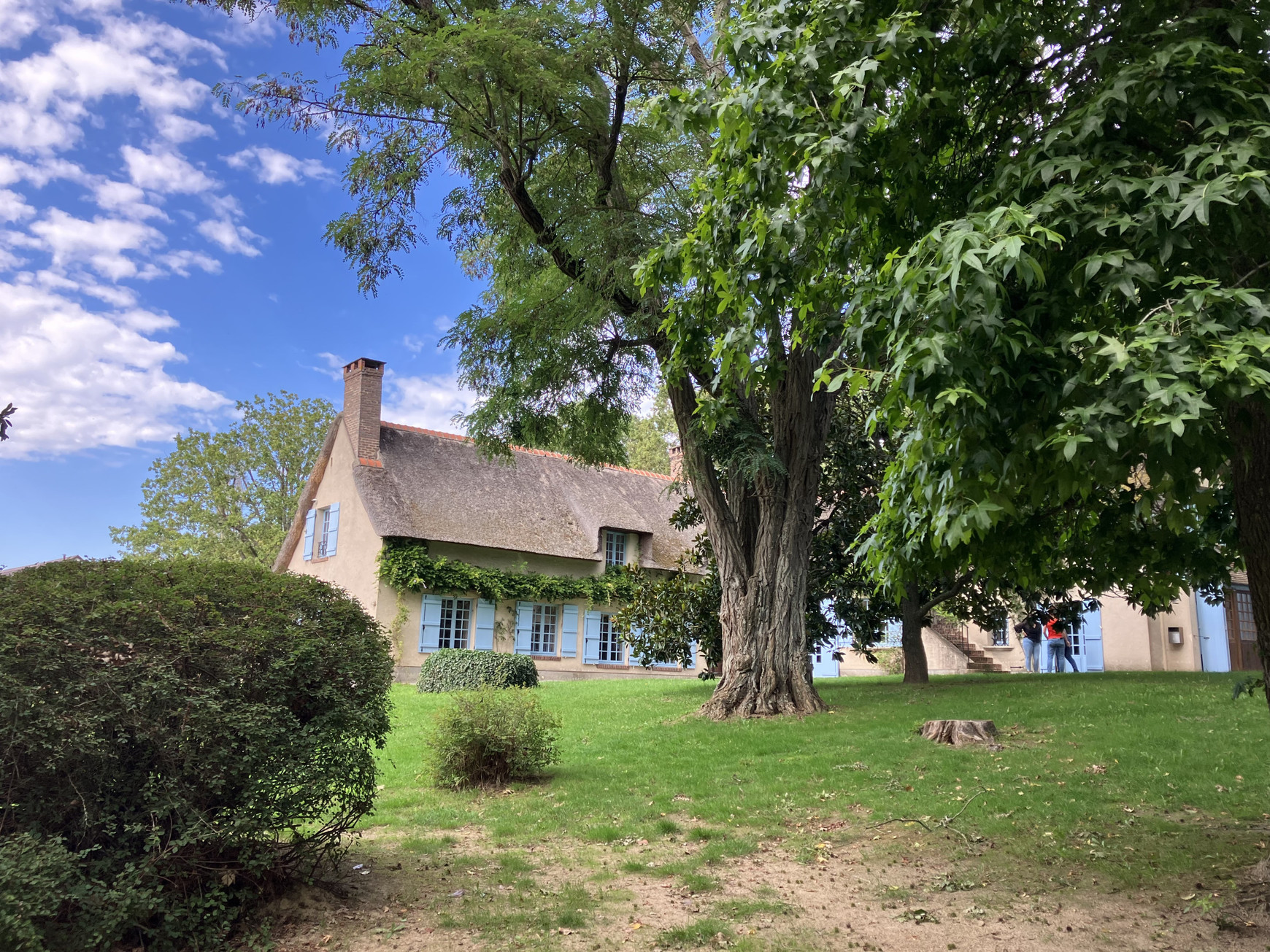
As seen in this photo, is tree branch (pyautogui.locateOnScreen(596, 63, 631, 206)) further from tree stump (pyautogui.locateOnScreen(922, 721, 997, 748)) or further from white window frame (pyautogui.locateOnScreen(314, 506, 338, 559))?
white window frame (pyautogui.locateOnScreen(314, 506, 338, 559))

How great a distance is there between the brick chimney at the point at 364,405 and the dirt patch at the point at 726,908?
19408mm

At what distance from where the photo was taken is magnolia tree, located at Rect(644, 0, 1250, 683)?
134 inches

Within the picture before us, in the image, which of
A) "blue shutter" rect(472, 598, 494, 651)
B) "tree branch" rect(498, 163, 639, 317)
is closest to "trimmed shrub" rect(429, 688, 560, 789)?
"tree branch" rect(498, 163, 639, 317)

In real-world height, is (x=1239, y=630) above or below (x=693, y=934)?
above

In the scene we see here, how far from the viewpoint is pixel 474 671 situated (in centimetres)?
1747

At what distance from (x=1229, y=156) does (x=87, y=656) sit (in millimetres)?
5517

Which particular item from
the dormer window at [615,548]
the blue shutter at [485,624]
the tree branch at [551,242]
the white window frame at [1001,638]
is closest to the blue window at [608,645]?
the dormer window at [615,548]

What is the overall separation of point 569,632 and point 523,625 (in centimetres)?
165

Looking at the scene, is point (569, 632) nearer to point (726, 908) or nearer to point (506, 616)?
point (506, 616)

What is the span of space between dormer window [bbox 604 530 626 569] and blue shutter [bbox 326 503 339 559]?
807cm

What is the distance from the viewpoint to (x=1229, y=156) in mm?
3600

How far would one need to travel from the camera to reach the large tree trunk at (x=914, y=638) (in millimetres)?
15484

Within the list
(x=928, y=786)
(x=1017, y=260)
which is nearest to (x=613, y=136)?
(x=928, y=786)

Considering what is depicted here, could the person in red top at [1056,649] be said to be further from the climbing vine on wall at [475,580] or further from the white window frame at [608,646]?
the white window frame at [608,646]
